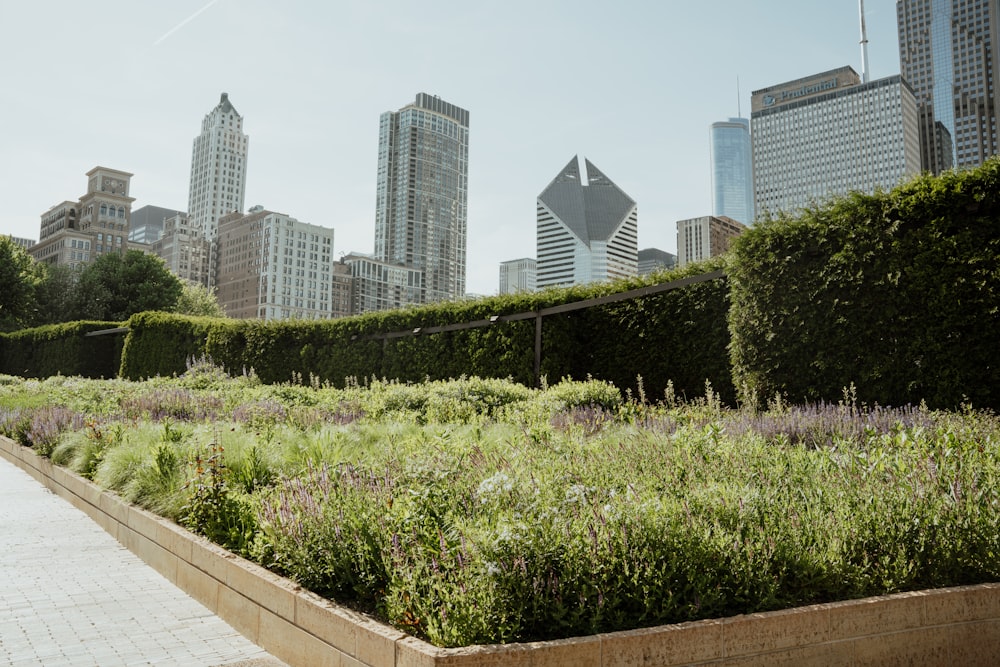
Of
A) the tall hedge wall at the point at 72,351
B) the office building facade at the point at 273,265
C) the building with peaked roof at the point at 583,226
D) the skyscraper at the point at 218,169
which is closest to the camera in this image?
the tall hedge wall at the point at 72,351

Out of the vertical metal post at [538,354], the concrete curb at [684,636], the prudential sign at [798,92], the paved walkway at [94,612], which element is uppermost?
the prudential sign at [798,92]

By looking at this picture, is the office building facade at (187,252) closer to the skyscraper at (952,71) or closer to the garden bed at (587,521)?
the skyscraper at (952,71)

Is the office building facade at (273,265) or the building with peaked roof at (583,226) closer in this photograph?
the building with peaked roof at (583,226)

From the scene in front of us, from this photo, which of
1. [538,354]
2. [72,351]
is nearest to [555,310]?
[538,354]

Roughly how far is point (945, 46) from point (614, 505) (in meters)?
162

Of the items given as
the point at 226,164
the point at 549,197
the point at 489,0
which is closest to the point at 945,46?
the point at 549,197

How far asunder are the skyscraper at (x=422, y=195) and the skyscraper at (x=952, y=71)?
388 feet

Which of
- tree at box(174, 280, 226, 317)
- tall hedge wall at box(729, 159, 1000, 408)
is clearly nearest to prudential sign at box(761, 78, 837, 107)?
tree at box(174, 280, 226, 317)

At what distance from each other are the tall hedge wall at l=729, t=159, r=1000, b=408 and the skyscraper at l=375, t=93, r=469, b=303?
178m

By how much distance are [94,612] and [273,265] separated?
462 feet

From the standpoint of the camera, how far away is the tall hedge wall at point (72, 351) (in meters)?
25.0

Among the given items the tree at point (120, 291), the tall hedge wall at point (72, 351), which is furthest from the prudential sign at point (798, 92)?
the tall hedge wall at point (72, 351)

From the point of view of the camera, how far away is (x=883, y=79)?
4417 inches

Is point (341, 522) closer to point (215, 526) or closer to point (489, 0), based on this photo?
point (215, 526)
